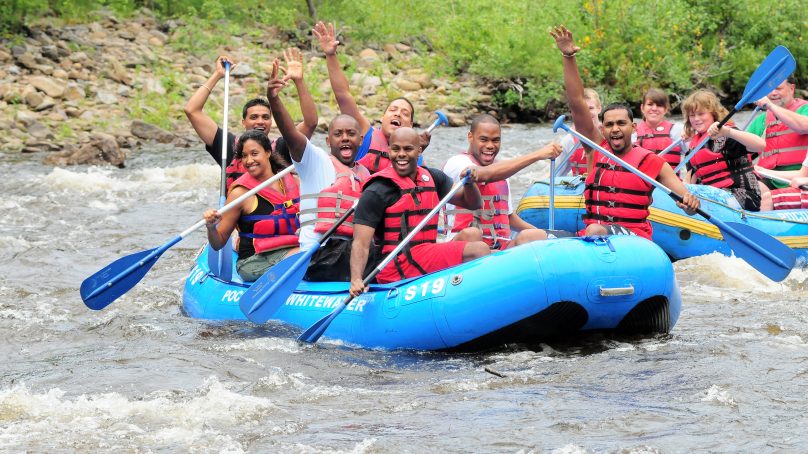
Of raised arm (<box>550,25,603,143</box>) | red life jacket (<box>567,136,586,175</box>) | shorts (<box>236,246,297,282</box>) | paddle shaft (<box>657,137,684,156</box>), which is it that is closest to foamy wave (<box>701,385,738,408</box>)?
raised arm (<box>550,25,603,143</box>)

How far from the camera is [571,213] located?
8641 mm

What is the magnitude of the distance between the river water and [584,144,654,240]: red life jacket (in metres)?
0.65

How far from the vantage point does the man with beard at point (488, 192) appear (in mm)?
5758

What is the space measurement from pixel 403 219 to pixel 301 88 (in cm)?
145

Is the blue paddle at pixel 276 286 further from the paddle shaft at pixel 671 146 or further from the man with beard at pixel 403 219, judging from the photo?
the paddle shaft at pixel 671 146

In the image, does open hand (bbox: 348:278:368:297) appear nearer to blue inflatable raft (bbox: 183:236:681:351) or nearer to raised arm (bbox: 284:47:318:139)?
blue inflatable raft (bbox: 183:236:681:351)

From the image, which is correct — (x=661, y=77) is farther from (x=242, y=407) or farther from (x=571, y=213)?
(x=242, y=407)

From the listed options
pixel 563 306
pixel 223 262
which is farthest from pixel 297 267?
pixel 563 306

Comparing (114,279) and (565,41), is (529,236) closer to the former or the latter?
(565,41)

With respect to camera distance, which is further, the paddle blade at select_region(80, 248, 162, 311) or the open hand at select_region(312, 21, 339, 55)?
the open hand at select_region(312, 21, 339, 55)

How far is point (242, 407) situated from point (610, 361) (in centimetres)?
177

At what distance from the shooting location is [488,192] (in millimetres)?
5977

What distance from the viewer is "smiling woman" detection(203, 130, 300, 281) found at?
21.2 feet

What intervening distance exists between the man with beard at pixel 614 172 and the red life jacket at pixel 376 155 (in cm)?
126
